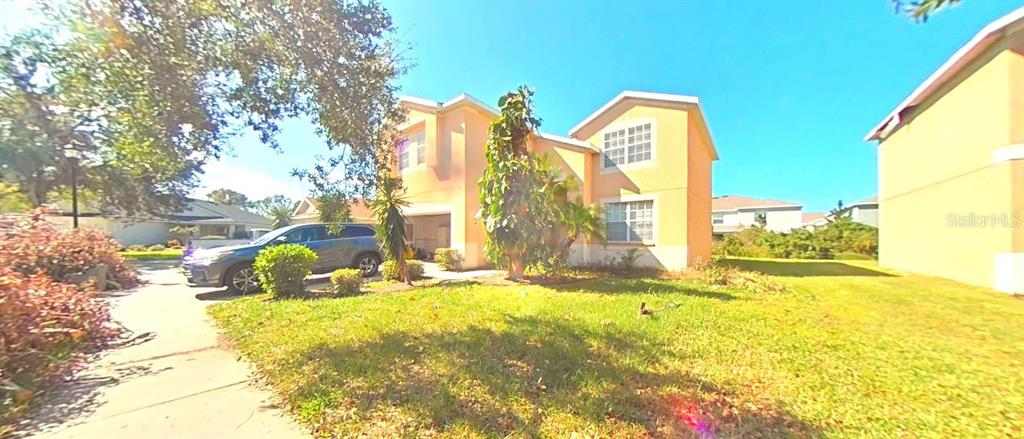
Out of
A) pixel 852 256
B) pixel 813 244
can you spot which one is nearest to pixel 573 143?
pixel 813 244

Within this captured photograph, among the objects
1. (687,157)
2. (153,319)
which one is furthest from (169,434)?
(687,157)

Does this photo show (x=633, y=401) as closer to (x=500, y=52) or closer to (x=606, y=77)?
(x=500, y=52)

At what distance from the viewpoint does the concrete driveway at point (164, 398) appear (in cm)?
291

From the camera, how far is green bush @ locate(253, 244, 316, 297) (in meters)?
8.12

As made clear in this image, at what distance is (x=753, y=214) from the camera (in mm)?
41000

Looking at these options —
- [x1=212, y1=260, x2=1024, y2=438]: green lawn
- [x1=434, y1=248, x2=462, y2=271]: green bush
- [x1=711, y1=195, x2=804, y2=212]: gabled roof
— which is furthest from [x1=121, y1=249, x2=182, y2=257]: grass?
[x1=711, y1=195, x2=804, y2=212]: gabled roof

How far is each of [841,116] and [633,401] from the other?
2385 cm

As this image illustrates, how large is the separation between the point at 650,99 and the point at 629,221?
4.70 meters

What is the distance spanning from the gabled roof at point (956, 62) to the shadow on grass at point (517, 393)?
12.9 m

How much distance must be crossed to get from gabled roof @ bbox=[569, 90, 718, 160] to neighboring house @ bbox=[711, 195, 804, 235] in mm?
28839

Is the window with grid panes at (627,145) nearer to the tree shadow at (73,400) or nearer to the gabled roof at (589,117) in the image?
the gabled roof at (589,117)

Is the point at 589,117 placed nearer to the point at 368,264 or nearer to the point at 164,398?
the point at 368,264

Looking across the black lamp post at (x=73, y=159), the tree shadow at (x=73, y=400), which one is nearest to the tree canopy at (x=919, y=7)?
the tree shadow at (x=73, y=400)

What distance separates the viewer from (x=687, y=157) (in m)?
12.5
